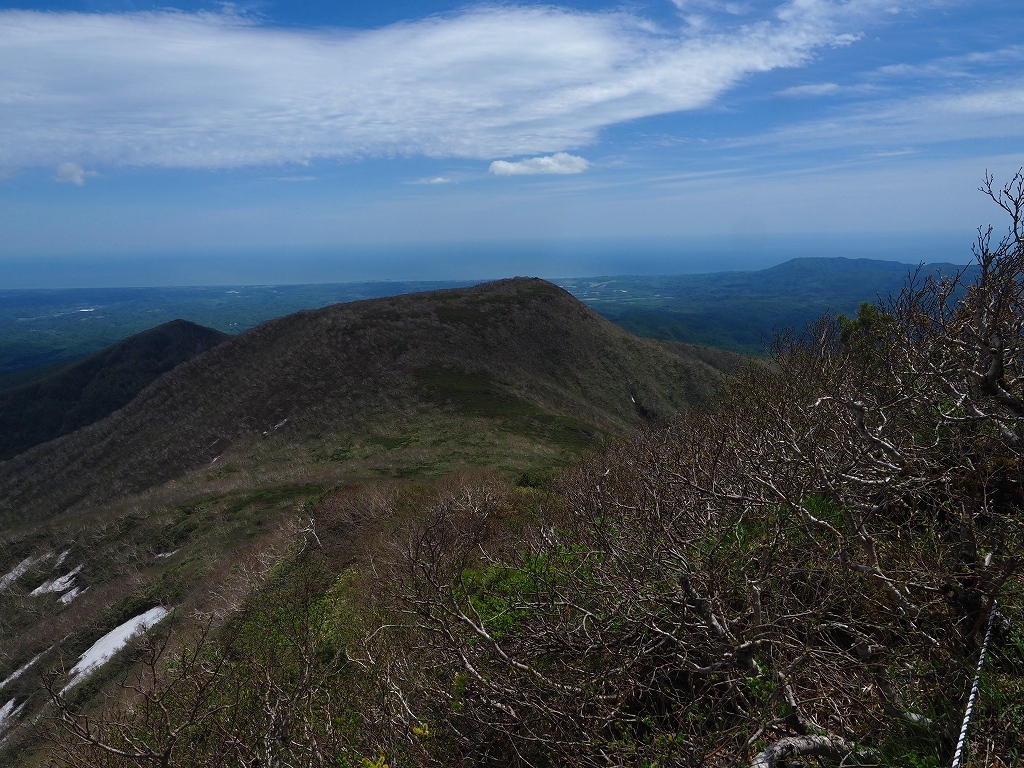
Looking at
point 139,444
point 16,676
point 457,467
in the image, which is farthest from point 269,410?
point 16,676

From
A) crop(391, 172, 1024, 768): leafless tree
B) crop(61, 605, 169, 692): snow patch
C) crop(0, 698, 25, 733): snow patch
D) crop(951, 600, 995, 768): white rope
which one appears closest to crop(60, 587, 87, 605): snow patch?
crop(0, 698, 25, 733): snow patch

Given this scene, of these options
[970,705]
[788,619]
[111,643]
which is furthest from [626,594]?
[111,643]

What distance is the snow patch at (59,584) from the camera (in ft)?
96.1

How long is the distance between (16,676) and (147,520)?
11122 millimetres

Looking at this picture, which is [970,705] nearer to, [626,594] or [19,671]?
[626,594]

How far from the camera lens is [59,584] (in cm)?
2972

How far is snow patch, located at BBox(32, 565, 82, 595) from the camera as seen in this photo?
29.3 metres

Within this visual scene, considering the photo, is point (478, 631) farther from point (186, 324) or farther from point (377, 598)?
point (186, 324)

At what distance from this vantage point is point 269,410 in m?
56.2

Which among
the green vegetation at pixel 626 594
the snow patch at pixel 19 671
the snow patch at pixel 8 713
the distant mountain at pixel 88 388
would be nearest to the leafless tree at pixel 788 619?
the green vegetation at pixel 626 594

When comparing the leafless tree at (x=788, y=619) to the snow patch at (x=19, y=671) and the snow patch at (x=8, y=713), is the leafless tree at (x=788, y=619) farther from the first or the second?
the snow patch at (x=19, y=671)

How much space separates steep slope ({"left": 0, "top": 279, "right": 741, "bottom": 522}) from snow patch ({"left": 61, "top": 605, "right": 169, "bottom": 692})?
568 inches

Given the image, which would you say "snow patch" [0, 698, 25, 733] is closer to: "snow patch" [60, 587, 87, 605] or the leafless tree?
"snow patch" [60, 587, 87, 605]

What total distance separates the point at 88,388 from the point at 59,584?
372 ft
